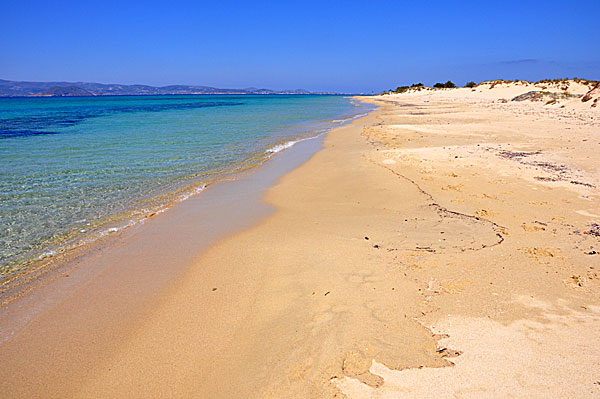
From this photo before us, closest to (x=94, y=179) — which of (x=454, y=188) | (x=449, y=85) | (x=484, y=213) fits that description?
(x=454, y=188)

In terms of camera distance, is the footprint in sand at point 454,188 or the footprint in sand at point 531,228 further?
the footprint in sand at point 454,188

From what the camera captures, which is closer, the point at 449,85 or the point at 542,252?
the point at 542,252

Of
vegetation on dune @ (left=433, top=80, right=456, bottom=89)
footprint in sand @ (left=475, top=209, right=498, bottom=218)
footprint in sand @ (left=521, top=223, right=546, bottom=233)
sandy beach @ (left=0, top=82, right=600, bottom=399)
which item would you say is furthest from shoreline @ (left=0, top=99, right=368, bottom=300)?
vegetation on dune @ (left=433, top=80, right=456, bottom=89)

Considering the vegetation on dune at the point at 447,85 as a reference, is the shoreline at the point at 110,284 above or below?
below

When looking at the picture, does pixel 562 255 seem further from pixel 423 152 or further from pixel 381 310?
pixel 423 152

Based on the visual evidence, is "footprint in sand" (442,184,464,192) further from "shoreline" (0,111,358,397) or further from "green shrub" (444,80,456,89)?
"green shrub" (444,80,456,89)

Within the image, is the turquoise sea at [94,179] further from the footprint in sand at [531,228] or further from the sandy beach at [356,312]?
the footprint in sand at [531,228]

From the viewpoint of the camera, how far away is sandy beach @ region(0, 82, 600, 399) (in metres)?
2.65

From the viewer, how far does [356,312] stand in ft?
11.4

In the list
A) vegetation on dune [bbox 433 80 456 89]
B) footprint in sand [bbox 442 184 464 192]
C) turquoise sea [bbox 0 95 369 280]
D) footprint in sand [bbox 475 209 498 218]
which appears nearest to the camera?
turquoise sea [bbox 0 95 369 280]

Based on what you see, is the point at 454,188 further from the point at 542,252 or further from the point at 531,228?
the point at 542,252

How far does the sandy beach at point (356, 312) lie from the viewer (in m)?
2.65

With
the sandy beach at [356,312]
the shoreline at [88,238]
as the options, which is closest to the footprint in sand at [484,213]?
A: the sandy beach at [356,312]

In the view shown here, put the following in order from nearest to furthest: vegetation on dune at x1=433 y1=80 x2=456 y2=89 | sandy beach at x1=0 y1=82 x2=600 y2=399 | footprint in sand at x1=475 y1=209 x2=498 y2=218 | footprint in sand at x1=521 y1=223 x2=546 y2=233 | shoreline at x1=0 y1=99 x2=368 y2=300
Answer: sandy beach at x1=0 y1=82 x2=600 y2=399, shoreline at x1=0 y1=99 x2=368 y2=300, footprint in sand at x1=521 y1=223 x2=546 y2=233, footprint in sand at x1=475 y1=209 x2=498 y2=218, vegetation on dune at x1=433 y1=80 x2=456 y2=89
